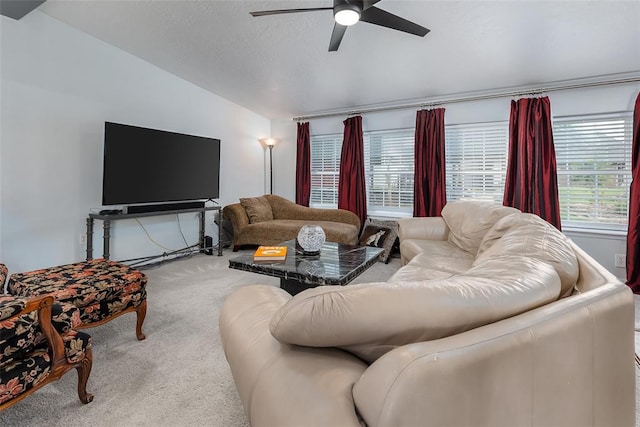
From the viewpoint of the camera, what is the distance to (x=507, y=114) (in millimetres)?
3850

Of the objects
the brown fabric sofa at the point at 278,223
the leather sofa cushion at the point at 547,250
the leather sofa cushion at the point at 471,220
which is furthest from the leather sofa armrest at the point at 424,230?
the leather sofa cushion at the point at 547,250

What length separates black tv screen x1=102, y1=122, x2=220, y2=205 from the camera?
303cm

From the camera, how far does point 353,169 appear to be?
482 cm

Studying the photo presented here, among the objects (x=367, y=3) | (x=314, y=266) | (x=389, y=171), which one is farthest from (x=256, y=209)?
(x=367, y=3)

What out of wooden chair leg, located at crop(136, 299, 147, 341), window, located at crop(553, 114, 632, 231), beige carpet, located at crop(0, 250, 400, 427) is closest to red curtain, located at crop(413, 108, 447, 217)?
window, located at crop(553, 114, 632, 231)

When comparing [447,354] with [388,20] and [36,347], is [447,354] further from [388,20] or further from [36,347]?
[388,20]

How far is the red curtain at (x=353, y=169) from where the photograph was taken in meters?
4.76

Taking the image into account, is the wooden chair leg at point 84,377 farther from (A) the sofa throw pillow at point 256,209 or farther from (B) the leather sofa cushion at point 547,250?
(A) the sofa throw pillow at point 256,209

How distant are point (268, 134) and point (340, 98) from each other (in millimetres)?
1806

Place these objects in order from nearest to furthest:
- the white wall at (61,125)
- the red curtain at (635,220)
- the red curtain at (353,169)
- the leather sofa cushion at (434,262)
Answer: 1. the leather sofa cushion at (434,262)
2. the white wall at (61,125)
3. the red curtain at (635,220)
4. the red curtain at (353,169)

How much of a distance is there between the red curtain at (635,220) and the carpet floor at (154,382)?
2.84ft

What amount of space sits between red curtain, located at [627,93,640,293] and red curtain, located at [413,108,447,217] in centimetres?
184

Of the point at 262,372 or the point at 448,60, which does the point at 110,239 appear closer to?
the point at 262,372

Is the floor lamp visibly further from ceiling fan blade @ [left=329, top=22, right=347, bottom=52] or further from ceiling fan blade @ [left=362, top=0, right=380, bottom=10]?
ceiling fan blade @ [left=362, top=0, right=380, bottom=10]
